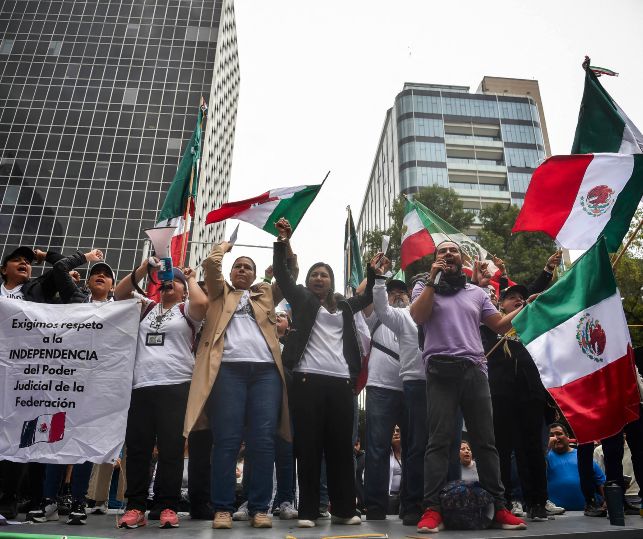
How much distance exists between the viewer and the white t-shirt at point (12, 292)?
16.5 ft

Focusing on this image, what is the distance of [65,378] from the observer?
183 inches

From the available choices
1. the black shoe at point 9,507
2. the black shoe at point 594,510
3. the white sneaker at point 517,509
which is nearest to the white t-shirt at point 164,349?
the black shoe at point 9,507

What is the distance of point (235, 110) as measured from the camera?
64.7 metres

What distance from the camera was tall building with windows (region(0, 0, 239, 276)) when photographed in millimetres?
35969

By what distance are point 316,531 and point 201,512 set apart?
129 cm

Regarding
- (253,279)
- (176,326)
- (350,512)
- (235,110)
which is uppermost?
(235,110)

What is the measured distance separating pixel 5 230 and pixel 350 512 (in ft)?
124

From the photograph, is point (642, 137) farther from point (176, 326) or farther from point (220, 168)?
point (220, 168)

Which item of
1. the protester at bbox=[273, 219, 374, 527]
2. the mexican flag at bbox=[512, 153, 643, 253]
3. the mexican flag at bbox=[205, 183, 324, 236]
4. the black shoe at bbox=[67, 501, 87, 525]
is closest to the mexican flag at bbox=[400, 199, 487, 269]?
the mexican flag at bbox=[512, 153, 643, 253]

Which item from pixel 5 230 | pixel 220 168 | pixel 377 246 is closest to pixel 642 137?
pixel 377 246

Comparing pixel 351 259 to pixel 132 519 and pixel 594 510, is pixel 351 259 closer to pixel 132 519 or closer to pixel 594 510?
pixel 594 510

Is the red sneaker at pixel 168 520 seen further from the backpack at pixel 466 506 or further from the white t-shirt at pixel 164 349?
the backpack at pixel 466 506

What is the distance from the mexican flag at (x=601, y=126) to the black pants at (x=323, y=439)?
3.77m

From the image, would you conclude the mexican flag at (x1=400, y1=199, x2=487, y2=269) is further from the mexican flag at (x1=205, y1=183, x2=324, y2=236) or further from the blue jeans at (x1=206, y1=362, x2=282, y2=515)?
the blue jeans at (x1=206, y1=362, x2=282, y2=515)
